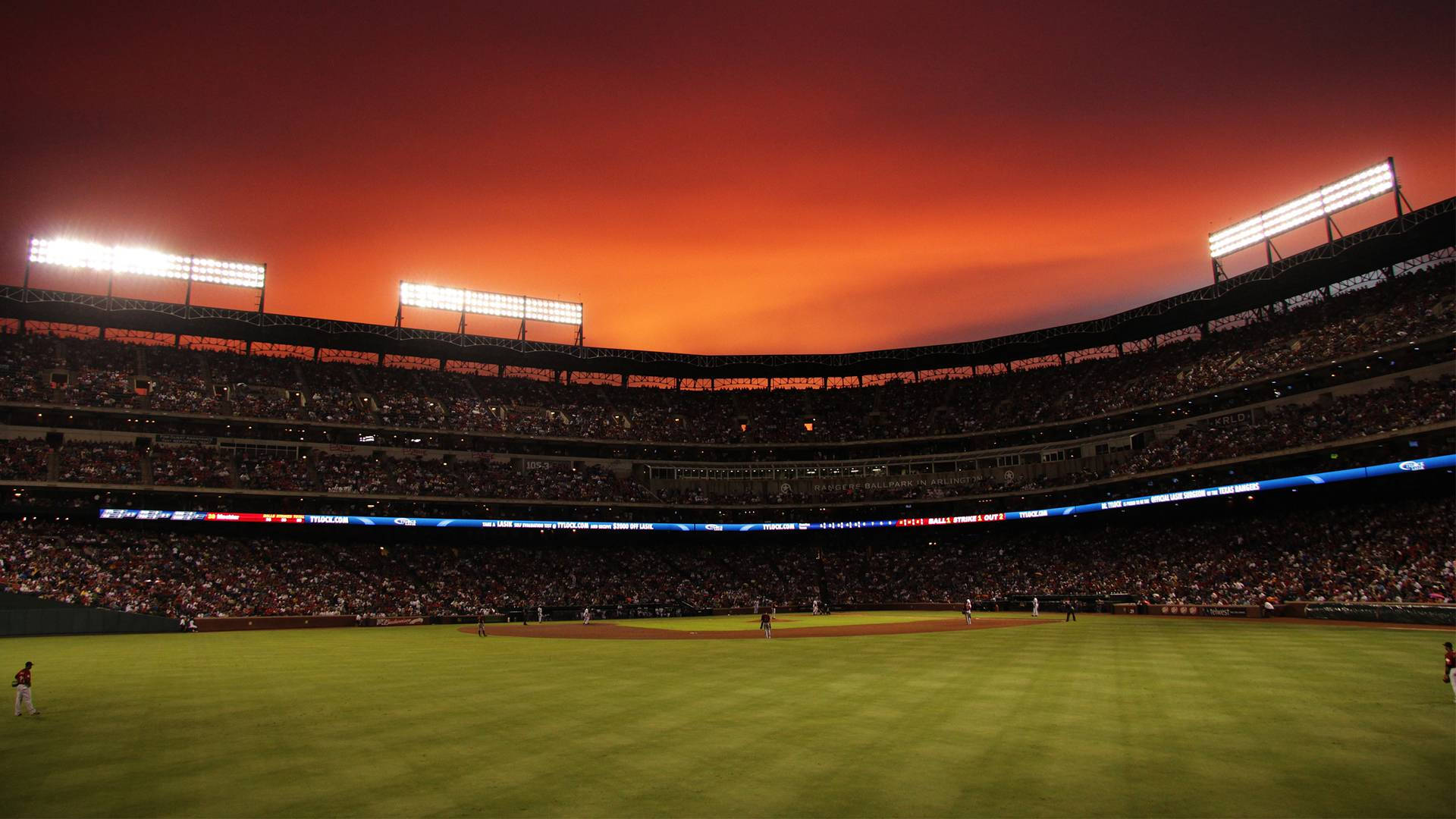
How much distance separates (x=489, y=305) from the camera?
8050 cm

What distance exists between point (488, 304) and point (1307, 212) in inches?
2718

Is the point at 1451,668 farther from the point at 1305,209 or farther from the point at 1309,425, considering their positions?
the point at 1305,209

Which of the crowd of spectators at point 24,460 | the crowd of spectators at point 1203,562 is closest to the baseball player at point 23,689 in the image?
the crowd of spectators at point 24,460

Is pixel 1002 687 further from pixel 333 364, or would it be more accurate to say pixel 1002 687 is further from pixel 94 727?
pixel 333 364

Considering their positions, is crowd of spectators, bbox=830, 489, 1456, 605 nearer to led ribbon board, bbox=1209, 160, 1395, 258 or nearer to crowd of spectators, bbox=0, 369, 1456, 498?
crowd of spectators, bbox=0, 369, 1456, 498

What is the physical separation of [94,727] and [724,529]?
64.8 meters

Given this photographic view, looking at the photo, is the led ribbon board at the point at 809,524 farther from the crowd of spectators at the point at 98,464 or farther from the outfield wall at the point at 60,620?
the outfield wall at the point at 60,620

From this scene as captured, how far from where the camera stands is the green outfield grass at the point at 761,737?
1127 centimetres

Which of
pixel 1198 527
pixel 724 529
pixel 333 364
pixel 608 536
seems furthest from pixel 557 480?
pixel 1198 527

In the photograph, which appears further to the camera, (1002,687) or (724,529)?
(724,529)

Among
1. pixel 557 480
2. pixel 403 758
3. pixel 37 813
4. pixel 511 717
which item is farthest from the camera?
pixel 557 480

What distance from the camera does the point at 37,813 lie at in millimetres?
11055

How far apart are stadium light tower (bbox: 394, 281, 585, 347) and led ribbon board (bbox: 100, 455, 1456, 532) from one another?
64.7 ft

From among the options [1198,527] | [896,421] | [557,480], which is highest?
[896,421]
